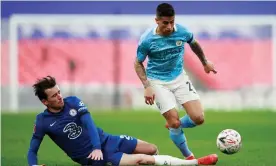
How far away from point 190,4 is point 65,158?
23.8 m

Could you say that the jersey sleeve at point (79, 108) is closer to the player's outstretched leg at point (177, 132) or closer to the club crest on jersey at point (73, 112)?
the club crest on jersey at point (73, 112)

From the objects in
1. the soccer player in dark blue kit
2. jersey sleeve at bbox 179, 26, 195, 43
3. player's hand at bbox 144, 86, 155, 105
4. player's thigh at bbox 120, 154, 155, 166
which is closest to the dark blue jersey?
the soccer player in dark blue kit

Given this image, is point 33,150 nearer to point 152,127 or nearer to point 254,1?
point 152,127

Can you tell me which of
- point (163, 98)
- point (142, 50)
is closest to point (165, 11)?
point (142, 50)

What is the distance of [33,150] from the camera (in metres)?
9.11

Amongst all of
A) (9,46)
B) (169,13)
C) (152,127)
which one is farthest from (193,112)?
(9,46)

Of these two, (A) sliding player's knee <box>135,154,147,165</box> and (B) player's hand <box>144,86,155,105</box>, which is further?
(B) player's hand <box>144,86,155,105</box>

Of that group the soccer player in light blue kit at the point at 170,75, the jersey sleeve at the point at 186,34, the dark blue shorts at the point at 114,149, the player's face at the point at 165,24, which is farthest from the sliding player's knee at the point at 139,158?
the jersey sleeve at the point at 186,34

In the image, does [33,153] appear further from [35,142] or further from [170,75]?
[170,75]

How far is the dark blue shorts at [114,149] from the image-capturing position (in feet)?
30.9

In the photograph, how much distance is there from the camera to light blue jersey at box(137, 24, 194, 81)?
1056 centimetres

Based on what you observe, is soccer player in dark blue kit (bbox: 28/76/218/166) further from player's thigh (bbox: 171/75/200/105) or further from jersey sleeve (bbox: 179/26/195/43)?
jersey sleeve (bbox: 179/26/195/43)

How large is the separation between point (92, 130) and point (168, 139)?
7.58 metres

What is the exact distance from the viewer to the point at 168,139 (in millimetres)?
16516
